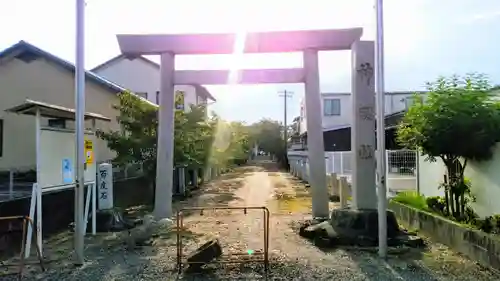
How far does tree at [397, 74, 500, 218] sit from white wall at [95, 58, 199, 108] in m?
21.9

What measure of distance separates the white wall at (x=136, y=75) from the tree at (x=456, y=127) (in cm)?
2191

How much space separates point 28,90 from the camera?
18078 millimetres

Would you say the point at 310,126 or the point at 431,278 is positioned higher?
the point at 310,126

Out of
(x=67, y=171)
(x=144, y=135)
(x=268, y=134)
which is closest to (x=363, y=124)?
(x=67, y=171)

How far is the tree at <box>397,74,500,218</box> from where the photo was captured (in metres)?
7.56

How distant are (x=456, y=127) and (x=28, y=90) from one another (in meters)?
15.9

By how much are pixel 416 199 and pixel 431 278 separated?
4.84 m

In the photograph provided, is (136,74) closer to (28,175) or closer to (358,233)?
(28,175)

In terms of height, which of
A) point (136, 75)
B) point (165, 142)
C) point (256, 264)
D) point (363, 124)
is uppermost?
point (136, 75)

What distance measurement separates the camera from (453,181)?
27.3ft

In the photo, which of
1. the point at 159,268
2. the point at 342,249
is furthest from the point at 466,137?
the point at 159,268

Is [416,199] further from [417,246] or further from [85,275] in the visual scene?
[85,275]

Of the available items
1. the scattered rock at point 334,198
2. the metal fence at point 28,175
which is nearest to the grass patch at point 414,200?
the scattered rock at point 334,198

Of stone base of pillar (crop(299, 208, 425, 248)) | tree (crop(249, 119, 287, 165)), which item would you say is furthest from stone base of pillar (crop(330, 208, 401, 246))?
tree (crop(249, 119, 287, 165))
